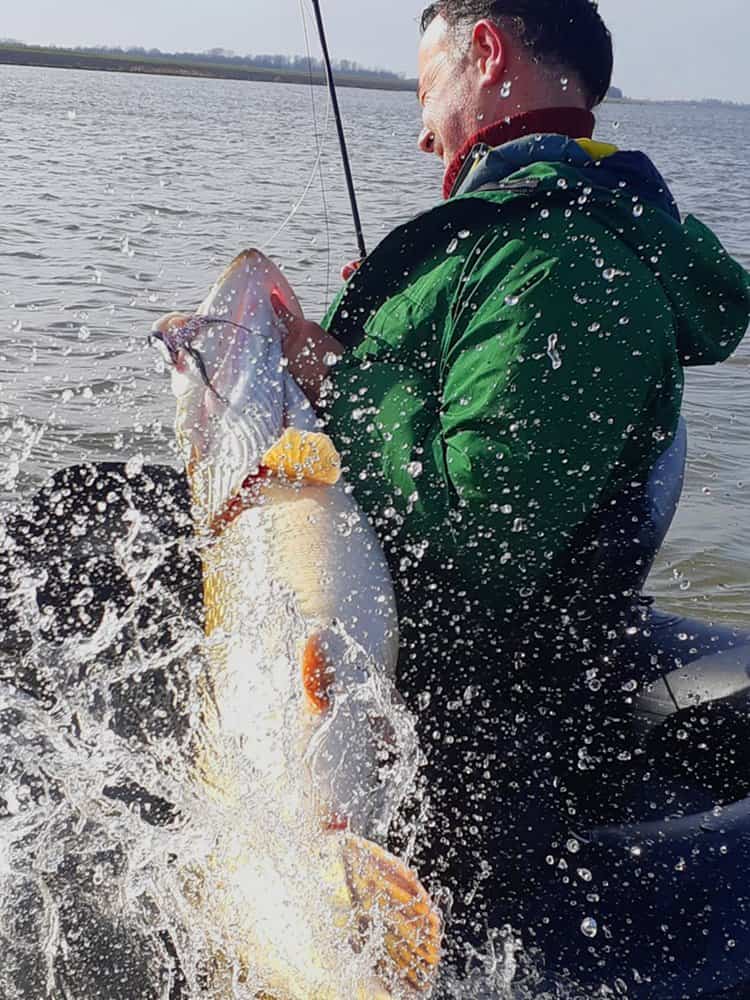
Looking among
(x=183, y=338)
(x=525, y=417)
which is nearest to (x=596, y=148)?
(x=525, y=417)

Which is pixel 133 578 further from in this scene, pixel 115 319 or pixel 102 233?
pixel 102 233

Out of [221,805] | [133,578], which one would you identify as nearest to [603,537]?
[221,805]

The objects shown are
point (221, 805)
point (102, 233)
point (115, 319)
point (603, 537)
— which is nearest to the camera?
point (221, 805)

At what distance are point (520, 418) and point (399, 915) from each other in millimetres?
1104

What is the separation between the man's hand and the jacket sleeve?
0.47 metres

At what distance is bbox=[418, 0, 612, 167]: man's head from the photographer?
3.06 meters

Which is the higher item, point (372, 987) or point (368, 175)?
point (372, 987)

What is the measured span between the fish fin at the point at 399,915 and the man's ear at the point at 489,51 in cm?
204

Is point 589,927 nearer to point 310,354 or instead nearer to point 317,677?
point 317,677

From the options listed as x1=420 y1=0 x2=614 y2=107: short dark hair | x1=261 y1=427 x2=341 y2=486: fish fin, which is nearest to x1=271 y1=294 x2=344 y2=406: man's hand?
x1=261 y1=427 x2=341 y2=486: fish fin

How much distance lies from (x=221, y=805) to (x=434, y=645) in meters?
0.64

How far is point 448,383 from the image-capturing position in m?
2.80

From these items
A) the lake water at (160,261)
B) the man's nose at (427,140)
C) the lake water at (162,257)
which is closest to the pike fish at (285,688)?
the lake water at (160,261)

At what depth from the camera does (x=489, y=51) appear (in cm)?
307
